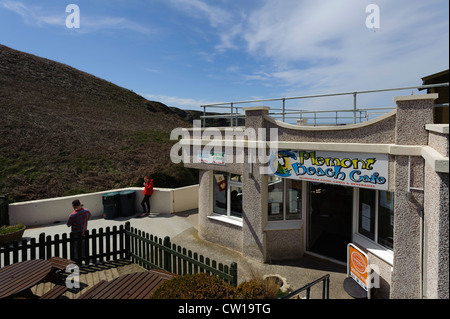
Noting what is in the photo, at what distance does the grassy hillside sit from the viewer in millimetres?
13961

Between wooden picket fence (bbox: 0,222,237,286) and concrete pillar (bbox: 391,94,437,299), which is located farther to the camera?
wooden picket fence (bbox: 0,222,237,286)

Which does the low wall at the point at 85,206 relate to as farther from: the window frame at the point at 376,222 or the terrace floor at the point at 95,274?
the window frame at the point at 376,222

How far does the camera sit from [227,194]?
9.28 m

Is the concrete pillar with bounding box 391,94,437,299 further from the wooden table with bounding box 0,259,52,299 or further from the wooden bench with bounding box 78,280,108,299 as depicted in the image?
the wooden table with bounding box 0,259,52,299

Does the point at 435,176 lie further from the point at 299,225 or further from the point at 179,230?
the point at 179,230

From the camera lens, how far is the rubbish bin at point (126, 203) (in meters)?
12.1

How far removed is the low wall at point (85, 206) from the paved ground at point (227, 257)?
436mm

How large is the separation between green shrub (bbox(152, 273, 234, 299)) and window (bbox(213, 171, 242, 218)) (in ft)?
15.9

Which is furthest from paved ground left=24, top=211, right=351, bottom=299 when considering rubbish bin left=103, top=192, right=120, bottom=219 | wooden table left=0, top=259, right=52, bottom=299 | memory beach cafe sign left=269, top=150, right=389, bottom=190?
memory beach cafe sign left=269, top=150, right=389, bottom=190

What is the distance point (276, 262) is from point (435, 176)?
510cm

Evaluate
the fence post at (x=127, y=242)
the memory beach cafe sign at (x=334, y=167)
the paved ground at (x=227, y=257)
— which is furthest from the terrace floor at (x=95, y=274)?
the memory beach cafe sign at (x=334, y=167)

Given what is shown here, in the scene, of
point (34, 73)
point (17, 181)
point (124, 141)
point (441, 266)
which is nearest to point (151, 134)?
point (124, 141)

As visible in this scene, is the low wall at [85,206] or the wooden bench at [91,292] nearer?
the wooden bench at [91,292]
